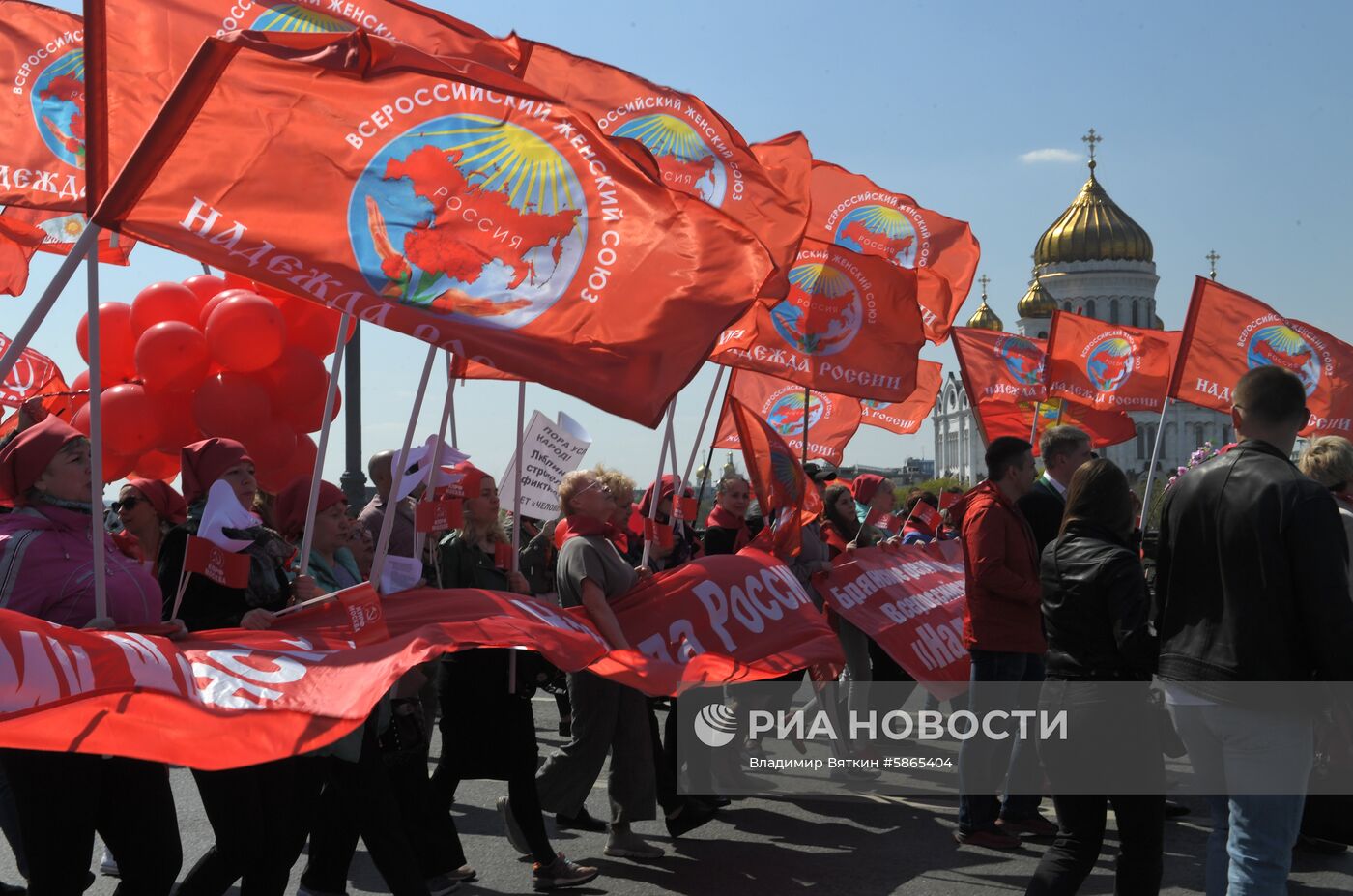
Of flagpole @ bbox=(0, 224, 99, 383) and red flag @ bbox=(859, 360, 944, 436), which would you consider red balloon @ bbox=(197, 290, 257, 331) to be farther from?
red flag @ bbox=(859, 360, 944, 436)

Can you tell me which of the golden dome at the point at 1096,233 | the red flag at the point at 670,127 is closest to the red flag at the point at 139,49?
the red flag at the point at 670,127

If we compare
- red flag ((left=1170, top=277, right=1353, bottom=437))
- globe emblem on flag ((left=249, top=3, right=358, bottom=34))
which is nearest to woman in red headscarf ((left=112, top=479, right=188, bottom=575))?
globe emblem on flag ((left=249, top=3, right=358, bottom=34))

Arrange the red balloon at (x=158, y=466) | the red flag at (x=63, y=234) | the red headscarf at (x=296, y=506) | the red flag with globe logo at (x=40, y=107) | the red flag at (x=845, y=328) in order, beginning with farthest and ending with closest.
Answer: the red flag at (x=845, y=328) → the red flag at (x=63, y=234) → the red balloon at (x=158, y=466) → the red flag with globe logo at (x=40, y=107) → the red headscarf at (x=296, y=506)

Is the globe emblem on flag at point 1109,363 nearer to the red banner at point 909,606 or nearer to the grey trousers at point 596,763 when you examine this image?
the red banner at point 909,606

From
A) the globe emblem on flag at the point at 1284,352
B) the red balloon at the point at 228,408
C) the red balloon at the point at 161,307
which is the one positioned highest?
the globe emblem on flag at the point at 1284,352

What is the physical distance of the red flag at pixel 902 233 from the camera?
12.4 meters

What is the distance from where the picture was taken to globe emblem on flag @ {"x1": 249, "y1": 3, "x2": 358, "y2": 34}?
226 inches

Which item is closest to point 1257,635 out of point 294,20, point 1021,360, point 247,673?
point 247,673

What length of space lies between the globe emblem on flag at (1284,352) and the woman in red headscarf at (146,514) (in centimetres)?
744

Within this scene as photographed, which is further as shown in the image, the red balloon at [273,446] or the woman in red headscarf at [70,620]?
the red balloon at [273,446]

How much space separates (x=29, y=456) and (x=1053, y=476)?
194 inches

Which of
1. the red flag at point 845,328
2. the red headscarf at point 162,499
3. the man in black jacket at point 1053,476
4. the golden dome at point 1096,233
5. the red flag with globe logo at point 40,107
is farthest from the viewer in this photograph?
the golden dome at point 1096,233

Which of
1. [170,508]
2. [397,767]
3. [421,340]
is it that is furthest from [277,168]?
[170,508]

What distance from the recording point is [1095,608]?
4.80 meters
